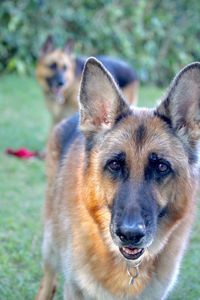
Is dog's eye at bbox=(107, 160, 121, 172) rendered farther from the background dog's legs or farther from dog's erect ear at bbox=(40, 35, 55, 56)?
dog's erect ear at bbox=(40, 35, 55, 56)

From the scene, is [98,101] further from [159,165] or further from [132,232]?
[132,232]

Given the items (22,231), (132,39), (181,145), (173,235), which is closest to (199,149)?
(181,145)

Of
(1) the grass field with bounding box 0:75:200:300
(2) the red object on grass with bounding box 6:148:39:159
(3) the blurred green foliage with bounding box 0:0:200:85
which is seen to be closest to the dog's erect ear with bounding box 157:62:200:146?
(1) the grass field with bounding box 0:75:200:300

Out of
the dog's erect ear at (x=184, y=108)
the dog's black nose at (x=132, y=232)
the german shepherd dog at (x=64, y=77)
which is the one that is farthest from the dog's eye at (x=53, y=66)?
the dog's black nose at (x=132, y=232)

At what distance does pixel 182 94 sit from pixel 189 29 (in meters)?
16.7

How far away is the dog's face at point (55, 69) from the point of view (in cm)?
1088

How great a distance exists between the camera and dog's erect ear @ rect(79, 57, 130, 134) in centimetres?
388

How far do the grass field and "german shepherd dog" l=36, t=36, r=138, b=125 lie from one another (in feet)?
2.22

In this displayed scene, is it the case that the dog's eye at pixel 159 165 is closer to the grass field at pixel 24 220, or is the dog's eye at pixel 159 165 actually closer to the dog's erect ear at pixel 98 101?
the dog's erect ear at pixel 98 101

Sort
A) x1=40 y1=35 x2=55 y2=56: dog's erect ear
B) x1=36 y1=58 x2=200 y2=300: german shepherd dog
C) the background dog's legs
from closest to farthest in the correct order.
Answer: x1=36 y1=58 x2=200 y2=300: german shepherd dog < the background dog's legs < x1=40 y1=35 x2=55 y2=56: dog's erect ear

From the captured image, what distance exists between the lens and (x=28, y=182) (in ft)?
26.4

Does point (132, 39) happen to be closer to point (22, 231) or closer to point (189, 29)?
point (189, 29)

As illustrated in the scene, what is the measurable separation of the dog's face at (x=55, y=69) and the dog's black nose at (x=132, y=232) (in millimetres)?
7430

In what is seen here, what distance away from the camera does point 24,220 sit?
21.6 feet
